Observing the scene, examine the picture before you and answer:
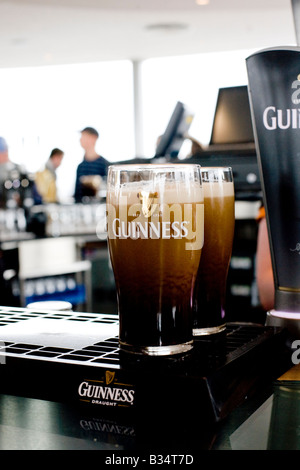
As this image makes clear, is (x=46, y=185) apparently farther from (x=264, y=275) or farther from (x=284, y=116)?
(x=284, y=116)

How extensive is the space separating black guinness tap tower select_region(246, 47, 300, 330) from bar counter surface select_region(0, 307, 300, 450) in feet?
0.49

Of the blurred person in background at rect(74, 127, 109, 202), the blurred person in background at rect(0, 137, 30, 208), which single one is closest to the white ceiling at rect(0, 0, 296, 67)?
the blurred person in background at rect(74, 127, 109, 202)

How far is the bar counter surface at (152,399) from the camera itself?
1.78 feet

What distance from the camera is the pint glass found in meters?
0.76

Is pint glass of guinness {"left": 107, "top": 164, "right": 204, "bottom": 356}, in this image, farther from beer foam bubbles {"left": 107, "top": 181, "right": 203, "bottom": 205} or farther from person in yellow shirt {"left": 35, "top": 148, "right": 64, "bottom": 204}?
person in yellow shirt {"left": 35, "top": 148, "right": 64, "bottom": 204}

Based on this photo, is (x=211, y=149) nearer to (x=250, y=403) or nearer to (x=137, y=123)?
(x=250, y=403)

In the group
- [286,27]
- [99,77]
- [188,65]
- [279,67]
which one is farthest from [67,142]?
[279,67]

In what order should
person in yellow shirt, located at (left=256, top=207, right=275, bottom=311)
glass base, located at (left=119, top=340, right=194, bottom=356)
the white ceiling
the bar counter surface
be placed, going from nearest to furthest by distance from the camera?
the bar counter surface → glass base, located at (left=119, top=340, right=194, bottom=356) → person in yellow shirt, located at (left=256, top=207, right=275, bottom=311) → the white ceiling

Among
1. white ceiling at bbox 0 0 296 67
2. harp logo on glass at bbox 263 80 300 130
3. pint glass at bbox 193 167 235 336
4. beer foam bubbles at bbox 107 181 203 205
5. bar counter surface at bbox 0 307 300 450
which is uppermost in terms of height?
white ceiling at bbox 0 0 296 67

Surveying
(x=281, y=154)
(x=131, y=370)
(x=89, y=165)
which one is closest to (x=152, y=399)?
(x=131, y=370)

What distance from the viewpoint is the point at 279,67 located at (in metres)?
0.84

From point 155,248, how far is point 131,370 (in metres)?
0.13

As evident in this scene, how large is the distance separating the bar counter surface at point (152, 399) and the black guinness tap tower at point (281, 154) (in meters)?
0.15
